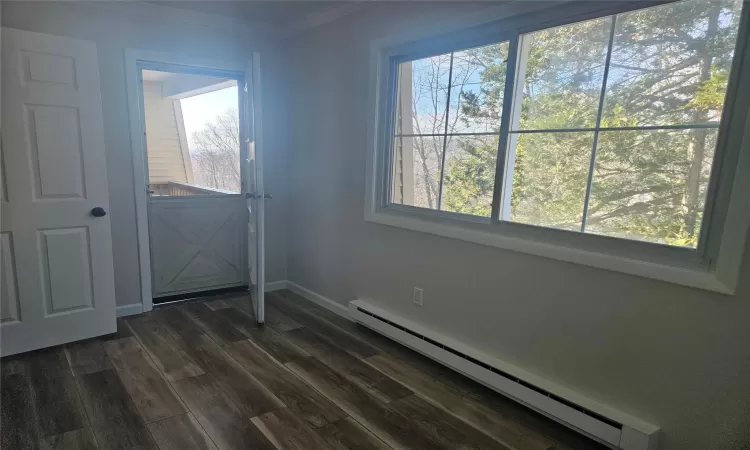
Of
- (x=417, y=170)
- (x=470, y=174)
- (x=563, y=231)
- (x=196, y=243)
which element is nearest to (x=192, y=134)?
(x=196, y=243)

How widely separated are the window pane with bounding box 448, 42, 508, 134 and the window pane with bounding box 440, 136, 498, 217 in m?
0.08

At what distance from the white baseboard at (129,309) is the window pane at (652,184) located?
10.8 ft

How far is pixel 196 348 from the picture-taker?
2717 mm

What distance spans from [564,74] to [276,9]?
221cm

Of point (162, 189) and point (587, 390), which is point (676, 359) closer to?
point (587, 390)

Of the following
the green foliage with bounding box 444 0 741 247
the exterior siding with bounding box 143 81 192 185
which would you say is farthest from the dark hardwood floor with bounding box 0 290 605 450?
the exterior siding with bounding box 143 81 192 185

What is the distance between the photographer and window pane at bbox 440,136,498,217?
2340mm

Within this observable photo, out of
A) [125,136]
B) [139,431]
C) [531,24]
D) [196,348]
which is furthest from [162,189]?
[531,24]

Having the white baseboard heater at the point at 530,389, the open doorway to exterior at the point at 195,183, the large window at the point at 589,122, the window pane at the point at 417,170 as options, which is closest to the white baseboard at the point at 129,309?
the open doorway to exterior at the point at 195,183

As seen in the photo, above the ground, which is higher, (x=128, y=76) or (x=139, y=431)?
(x=128, y=76)

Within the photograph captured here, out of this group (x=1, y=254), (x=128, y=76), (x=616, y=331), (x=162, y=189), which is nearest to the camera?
(x=616, y=331)

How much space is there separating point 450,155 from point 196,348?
210cm

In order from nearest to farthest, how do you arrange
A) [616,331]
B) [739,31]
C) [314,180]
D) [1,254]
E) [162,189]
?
[739,31]
[616,331]
[1,254]
[314,180]
[162,189]

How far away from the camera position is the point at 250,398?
2.17 meters
